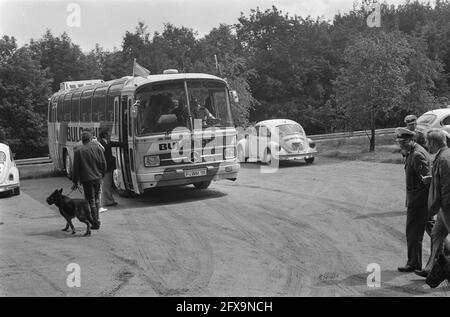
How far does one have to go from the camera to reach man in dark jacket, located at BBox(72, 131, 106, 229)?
11.4 meters

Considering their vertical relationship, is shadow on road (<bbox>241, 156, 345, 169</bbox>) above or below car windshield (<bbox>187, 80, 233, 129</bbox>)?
below

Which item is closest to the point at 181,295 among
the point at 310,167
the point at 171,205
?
the point at 171,205

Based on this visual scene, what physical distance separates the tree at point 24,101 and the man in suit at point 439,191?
4855cm

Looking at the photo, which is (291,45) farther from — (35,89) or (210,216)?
(210,216)

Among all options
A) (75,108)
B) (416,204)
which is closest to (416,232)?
(416,204)

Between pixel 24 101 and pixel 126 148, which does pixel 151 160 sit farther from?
pixel 24 101

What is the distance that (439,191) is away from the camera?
7.16 m

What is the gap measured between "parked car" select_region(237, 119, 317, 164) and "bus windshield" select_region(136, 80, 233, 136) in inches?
308

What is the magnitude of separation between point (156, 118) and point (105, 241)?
4.92 metres

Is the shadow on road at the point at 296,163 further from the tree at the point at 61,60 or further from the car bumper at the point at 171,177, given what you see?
the tree at the point at 61,60

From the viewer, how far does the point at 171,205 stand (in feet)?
48.2

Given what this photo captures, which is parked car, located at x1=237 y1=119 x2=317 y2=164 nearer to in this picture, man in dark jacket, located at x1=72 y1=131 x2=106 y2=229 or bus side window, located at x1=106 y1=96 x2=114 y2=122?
bus side window, located at x1=106 y1=96 x2=114 y2=122

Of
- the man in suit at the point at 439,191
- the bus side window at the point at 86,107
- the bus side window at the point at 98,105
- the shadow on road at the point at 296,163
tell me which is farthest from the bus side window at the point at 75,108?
the man in suit at the point at 439,191

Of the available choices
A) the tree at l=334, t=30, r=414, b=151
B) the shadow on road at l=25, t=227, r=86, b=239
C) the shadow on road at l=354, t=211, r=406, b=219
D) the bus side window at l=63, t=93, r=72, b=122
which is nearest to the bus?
the shadow on road at l=25, t=227, r=86, b=239
